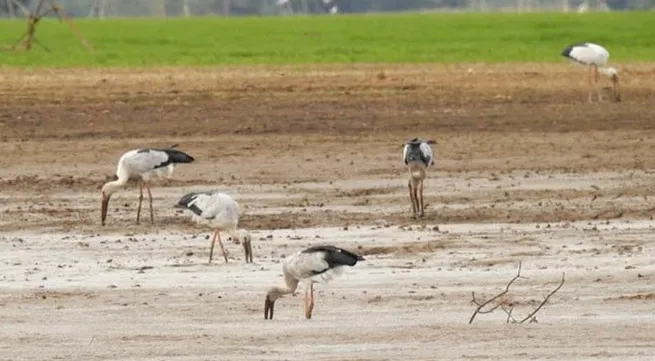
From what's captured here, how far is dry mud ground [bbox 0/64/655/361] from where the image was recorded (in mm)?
10578

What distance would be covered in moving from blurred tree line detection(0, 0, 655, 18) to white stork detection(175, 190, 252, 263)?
63613mm

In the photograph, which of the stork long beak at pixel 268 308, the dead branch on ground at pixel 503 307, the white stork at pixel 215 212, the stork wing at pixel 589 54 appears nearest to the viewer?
the dead branch on ground at pixel 503 307

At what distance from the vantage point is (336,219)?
16.5 m

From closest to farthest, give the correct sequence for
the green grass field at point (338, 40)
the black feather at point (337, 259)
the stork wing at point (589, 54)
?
the black feather at point (337, 259) → the stork wing at point (589, 54) → the green grass field at point (338, 40)

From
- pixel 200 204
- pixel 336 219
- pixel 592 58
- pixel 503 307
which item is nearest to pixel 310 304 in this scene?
pixel 503 307

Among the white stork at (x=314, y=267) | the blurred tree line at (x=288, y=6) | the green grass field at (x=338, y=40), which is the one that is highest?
the white stork at (x=314, y=267)

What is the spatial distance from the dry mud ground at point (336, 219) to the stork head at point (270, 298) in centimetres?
9

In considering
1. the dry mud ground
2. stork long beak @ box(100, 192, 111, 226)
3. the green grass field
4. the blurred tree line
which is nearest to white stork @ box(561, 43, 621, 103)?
the dry mud ground

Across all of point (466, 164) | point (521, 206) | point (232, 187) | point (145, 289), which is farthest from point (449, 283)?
point (466, 164)

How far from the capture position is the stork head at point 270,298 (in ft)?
37.2

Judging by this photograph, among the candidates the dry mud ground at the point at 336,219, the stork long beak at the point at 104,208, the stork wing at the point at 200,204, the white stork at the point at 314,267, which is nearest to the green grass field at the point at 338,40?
the dry mud ground at the point at 336,219

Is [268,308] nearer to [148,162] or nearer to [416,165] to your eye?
[416,165]

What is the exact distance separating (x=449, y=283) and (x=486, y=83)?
19169 mm

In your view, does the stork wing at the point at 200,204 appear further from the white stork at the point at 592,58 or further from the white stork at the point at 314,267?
the white stork at the point at 592,58
